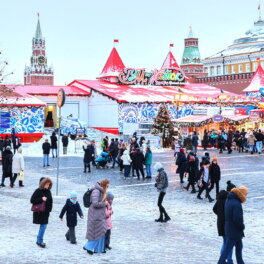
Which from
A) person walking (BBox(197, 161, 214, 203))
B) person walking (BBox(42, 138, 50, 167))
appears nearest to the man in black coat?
person walking (BBox(197, 161, 214, 203))

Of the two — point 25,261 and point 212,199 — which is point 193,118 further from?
point 25,261

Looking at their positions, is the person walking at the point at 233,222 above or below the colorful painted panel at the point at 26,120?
below

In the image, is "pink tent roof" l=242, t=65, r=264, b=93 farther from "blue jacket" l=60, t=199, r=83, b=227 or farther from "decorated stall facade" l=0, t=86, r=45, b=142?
"blue jacket" l=60, t=199, r=83, b=227

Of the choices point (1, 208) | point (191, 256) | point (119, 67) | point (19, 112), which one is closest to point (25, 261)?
point (191, 256)

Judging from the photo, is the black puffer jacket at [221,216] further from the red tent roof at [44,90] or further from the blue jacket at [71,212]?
the red tent roof at [44,90]

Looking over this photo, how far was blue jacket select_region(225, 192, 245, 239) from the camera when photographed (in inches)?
310

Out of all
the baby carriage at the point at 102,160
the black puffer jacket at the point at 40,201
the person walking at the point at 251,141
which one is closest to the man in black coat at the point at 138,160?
the baby carriage at the point at 102,160

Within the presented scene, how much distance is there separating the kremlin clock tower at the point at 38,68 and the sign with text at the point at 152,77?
11274cm

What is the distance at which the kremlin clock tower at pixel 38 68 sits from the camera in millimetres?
161750

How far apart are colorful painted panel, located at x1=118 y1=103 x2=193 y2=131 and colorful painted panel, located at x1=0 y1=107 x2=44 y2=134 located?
7.37m

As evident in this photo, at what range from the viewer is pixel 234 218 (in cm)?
788

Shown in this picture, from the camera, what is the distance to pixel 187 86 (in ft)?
175

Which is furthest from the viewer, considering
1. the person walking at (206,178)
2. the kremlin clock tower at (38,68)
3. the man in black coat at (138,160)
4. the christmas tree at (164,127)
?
the kremlin clock tower at (38,68)

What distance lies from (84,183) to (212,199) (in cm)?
563
